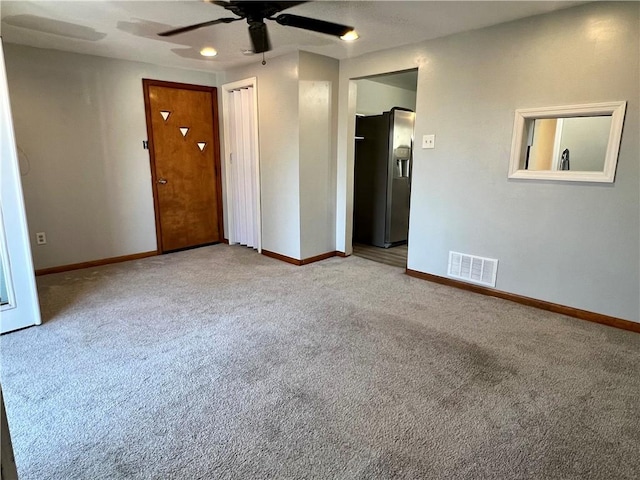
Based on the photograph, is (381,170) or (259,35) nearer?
(259,35)

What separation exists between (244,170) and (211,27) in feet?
6.80

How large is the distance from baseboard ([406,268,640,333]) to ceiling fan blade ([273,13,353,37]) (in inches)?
96.3

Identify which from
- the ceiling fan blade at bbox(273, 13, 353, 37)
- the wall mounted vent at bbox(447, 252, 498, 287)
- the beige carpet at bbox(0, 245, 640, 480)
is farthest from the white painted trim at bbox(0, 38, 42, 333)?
the wall mounted vent at bbox(447, 252, 498, 287)

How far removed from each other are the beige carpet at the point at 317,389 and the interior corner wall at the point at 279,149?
120cm

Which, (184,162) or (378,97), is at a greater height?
(378,97)

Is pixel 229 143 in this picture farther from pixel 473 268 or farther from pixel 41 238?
pixel 473 268

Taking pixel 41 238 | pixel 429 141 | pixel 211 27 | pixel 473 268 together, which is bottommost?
pixel 473 268

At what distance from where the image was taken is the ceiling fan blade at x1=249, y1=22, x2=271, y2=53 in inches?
93.2

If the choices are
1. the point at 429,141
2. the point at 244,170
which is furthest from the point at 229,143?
the point at 429,141

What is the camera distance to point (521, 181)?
10.3 ft

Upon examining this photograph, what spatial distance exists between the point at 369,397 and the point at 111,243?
377 centimetres

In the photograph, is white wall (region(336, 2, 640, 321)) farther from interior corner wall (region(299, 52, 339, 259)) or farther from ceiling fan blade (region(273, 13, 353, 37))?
ceiling fan blade (region(273, 13, 353, 37))

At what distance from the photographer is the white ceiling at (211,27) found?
2658 mm

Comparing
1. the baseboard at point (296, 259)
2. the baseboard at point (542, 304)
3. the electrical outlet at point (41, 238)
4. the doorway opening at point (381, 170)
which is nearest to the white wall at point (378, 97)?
the doorway opening at point (381, 170)
